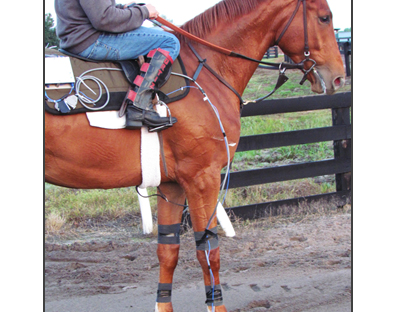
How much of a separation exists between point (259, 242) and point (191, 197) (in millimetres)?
2255

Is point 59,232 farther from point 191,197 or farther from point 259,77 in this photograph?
point 259,77

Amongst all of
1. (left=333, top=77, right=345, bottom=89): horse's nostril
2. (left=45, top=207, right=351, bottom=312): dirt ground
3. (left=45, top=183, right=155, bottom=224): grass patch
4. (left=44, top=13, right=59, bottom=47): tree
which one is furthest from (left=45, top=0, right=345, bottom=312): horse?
(left=45, top=183, right=155, bottom=224): grass patch

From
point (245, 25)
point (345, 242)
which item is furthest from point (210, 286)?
point (345, 242)

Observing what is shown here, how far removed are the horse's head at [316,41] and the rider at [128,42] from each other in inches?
39.2

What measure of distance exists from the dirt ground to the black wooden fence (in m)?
0.46

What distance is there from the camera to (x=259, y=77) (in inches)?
423

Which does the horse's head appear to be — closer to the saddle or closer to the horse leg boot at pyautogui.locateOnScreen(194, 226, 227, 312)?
the saddle

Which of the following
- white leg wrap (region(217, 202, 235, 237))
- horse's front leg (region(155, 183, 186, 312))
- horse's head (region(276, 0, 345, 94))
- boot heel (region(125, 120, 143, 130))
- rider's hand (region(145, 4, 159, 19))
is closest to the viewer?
boot heel (region(125, 120, 143, 130))

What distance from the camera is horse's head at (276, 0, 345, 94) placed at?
3.20 meters

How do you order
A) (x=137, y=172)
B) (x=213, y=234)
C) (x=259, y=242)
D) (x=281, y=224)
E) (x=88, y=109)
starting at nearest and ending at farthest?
1. (x=88, y=109)
2. (x=137, y=172)
3. (x=213, y=234)
4. (x=259, y=242)
5. (x=281, y=224)

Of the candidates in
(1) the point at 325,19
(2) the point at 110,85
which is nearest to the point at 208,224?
(2) the point at 110,85

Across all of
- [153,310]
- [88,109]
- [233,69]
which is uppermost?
[233,69]

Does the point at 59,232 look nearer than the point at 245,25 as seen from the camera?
No

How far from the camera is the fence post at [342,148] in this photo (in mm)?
6434
